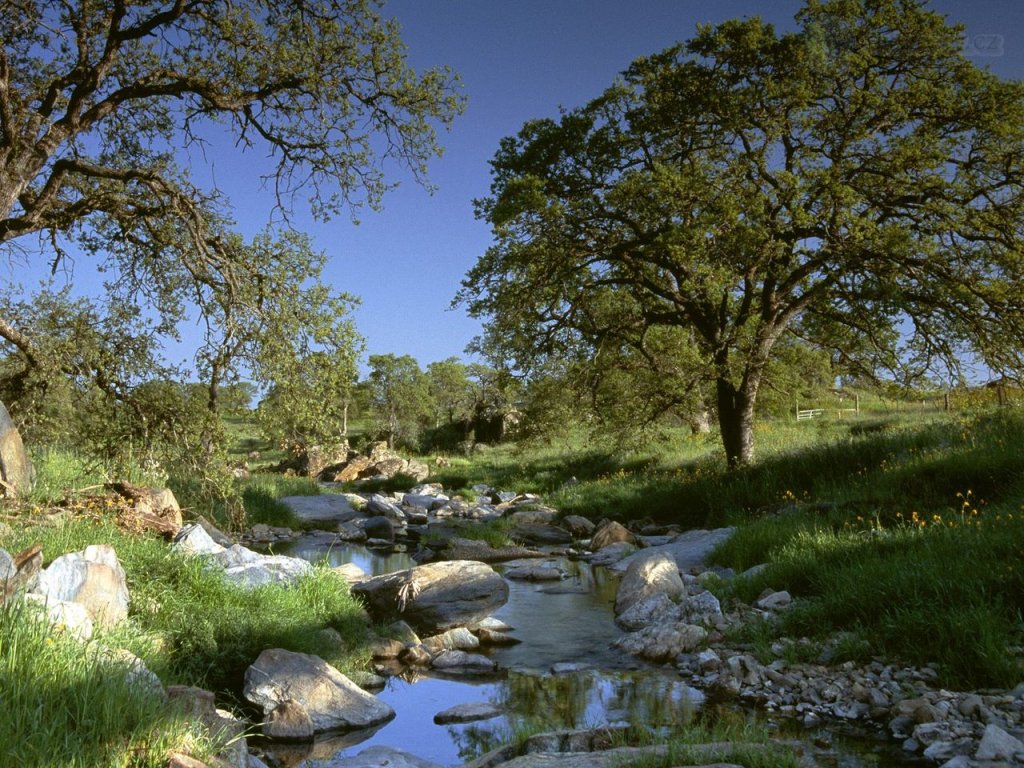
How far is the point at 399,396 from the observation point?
64000mm

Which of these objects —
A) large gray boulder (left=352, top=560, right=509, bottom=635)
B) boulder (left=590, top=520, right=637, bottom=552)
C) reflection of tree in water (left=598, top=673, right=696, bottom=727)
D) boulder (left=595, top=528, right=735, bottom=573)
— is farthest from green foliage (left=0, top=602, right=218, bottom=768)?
boulder (left=590, top=520, right=637, bottom=552)

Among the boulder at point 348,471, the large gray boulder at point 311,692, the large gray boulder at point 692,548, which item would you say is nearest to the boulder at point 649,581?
the large gray boulder at point 692,548

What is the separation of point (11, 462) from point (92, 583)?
4394 mm

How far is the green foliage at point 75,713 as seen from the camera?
429cm

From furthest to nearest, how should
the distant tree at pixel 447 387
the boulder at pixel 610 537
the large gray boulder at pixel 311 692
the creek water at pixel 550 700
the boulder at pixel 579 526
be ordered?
the distant tree at pixel 447 387 < the boulder at pixel 579 526 < the boulder at pixel 610 537 < the large gray boulder at pixel 311 692 < the creek water at pixel 550 700

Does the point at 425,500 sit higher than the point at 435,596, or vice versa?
the point at 435,596

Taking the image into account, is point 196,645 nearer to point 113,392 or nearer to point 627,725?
point 627,725

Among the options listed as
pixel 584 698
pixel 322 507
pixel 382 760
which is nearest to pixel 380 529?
pixel 322 507

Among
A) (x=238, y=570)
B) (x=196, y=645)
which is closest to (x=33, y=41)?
(x=238, y=570)

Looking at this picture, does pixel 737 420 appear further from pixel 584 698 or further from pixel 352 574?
pixel 584 698

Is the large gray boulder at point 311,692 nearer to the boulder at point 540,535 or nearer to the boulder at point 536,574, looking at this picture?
the boulder at point 536,574

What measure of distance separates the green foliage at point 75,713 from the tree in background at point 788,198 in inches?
515

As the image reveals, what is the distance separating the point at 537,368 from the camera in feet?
68.3

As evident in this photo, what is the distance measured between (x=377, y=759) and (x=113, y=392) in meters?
8.34
